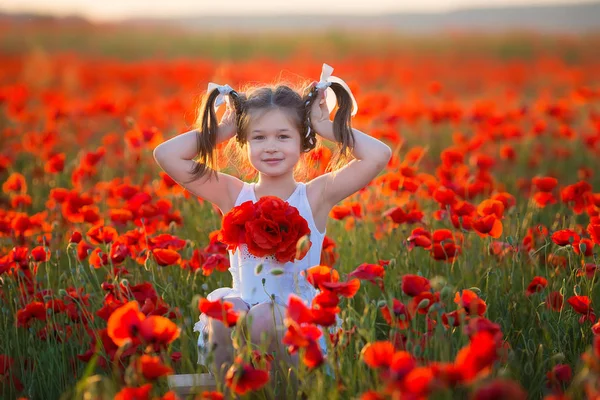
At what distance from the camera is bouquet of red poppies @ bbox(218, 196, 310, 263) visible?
221cm

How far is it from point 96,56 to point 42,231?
15744 mm

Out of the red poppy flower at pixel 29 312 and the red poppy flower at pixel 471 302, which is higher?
the red poppy flower at pixel 471 302

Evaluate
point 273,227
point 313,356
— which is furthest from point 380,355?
point 273,227

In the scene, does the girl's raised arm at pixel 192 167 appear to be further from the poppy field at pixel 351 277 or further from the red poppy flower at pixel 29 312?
the red poppy flower at pixel 29 312

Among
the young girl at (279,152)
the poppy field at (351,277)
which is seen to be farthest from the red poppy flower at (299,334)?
the young girl at (279,152)

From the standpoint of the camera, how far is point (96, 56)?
18.7 m

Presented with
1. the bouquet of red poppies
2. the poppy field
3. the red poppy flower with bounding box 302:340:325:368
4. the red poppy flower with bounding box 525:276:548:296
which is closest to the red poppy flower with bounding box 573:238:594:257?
the poppy field

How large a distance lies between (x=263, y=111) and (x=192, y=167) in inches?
11.6

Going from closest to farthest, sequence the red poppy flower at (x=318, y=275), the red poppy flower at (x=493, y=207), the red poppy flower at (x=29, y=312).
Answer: the red poppy flower at (x=318, y=275), the red poppy flower at (x=29, y=312), the red poppy flower at (x=493, y=207)

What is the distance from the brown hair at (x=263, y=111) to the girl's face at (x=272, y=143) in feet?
0.09

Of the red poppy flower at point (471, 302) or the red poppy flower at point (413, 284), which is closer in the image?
the red poppy flower at point (471, 302)

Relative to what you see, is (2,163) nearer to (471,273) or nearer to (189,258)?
(189,258)

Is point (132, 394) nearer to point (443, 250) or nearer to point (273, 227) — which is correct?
point (273, 227)

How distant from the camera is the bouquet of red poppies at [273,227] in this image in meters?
2.21
